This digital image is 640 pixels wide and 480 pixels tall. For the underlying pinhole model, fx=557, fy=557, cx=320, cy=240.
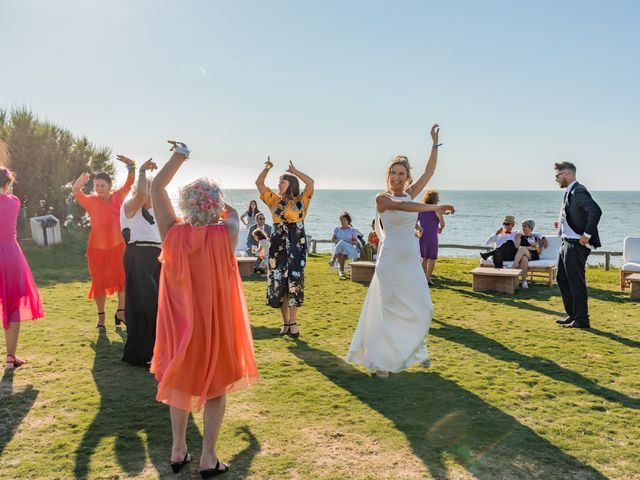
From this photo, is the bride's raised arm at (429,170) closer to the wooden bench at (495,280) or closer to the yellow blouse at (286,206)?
the yellow blouse at (286,206)

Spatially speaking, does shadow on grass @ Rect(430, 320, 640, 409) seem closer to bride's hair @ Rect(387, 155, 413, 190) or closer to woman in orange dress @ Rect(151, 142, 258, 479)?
bride's hair @ Rect(387, 155, 413, 190)

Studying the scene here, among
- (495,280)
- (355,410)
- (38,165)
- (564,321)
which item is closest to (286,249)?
(355,410)

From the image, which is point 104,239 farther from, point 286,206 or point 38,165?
point 38,165

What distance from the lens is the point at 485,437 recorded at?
13.5 feet

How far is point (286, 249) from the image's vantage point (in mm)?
7211

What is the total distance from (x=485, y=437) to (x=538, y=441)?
0.37 m

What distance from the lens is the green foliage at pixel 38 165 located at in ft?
65.3

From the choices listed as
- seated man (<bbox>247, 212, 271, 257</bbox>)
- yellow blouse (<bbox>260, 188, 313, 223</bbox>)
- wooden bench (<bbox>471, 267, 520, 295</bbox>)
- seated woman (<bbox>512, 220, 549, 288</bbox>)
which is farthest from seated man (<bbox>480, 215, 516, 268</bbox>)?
yellow blouse (<bbox>260, 188, 313, 223</bbox>)

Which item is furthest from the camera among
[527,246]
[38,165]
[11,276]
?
[38,165]

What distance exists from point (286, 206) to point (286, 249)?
0.56m

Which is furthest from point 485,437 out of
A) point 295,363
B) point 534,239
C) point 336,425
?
point 534,239

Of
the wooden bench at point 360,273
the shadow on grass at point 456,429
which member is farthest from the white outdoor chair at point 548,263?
the shadow on grass at point 456,429

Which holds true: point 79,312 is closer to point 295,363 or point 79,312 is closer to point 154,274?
point 154,274

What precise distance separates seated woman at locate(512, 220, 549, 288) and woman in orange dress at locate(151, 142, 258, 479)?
32.1ft
